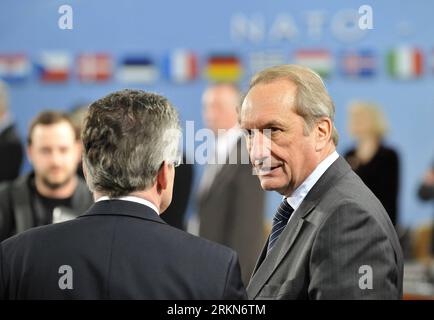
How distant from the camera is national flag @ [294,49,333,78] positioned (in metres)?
5.83

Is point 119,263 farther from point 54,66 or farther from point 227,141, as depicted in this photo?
point 54,66

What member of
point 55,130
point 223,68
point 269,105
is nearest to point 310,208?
point 269,105

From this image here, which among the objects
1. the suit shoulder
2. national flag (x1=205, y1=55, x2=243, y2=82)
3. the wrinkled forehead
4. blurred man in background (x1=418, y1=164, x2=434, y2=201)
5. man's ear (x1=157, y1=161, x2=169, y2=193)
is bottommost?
blurred man in background (x1=418, y1=164, x2=434, y2=201)

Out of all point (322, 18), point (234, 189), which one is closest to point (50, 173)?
point (234, 189)

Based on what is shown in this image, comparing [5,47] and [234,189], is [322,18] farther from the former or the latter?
[5,47]

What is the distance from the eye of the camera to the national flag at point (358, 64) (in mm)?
5875

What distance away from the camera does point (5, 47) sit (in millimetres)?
6234

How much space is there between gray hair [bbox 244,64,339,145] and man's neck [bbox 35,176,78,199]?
261 cm

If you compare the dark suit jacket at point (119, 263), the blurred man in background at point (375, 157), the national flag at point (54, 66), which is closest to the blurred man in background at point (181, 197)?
the blurred man in background at point (375, 157)

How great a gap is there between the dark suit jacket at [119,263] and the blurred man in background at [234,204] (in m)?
2.99

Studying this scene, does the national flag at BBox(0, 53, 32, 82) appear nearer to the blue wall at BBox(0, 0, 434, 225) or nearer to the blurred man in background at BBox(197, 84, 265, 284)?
the blue wall at BBox(0, 0, 434, 225)

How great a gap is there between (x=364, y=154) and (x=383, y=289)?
3751mm

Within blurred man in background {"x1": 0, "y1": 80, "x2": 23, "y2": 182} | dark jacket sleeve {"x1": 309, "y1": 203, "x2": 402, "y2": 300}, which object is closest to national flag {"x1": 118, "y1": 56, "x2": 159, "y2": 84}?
blurred man in background {"x1": 0, "y1": 80, "x2": 23, "y2": 182}
